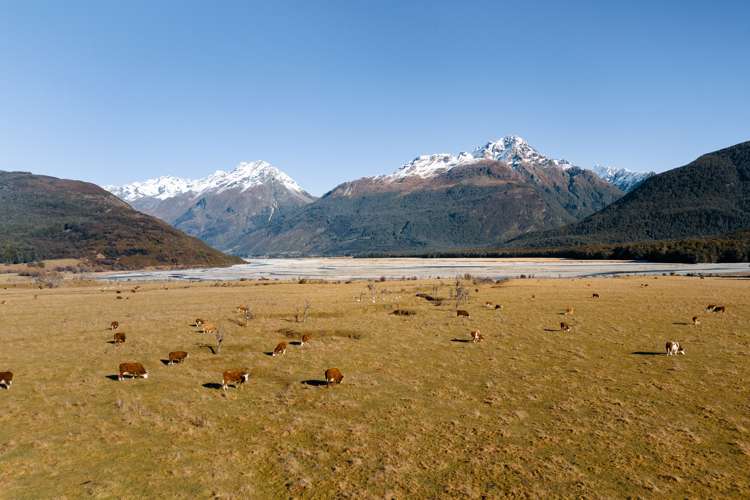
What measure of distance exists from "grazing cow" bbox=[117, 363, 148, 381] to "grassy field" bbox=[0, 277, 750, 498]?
0.58 metres

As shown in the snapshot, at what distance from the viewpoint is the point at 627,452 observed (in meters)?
14.6

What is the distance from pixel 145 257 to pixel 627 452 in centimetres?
20331

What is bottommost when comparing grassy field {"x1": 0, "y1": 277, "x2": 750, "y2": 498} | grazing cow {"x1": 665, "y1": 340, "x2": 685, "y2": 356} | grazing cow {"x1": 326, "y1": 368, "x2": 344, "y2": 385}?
grassy field {"x1": 0, "y1": 277, "x2": 750, "y2": 498}

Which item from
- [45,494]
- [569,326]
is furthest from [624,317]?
[45,494]

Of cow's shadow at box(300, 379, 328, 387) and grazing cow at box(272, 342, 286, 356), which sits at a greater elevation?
grazing cow at box(272, 342, 286, 356)

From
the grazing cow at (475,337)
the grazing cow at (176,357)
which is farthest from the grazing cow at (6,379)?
the grazing cow at (475,337)

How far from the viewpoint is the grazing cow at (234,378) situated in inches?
856

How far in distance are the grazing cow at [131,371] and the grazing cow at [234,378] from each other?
418 centimetres

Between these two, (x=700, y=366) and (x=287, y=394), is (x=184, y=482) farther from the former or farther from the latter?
(x=700, y=366)

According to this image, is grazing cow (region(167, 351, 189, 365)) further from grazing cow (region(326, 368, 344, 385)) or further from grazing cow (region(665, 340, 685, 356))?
grazing cow (region(665, 340, 685, 356))

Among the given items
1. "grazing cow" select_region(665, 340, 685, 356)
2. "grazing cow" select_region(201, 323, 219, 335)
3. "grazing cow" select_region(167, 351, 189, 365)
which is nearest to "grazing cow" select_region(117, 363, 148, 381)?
"grazing cow" select_region(167, 351, 189, 365)

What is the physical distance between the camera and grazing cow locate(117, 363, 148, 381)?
22500 millimetres

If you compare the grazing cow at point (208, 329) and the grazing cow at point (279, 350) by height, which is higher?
the grazing cow at point (208, 329)

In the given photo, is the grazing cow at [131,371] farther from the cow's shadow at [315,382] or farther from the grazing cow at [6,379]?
the cow's shadow at [315,382]
